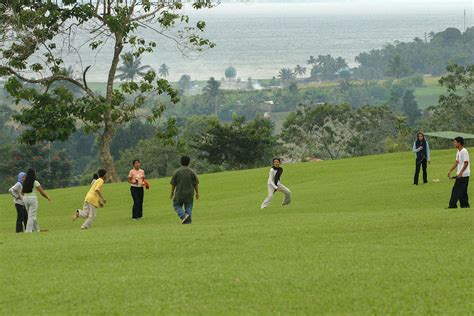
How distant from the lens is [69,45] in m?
42.8

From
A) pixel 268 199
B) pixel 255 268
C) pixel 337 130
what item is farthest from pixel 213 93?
pixel 255 268

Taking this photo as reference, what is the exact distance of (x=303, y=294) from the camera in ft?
40.1

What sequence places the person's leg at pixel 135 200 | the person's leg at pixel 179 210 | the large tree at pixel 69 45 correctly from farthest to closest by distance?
the large tree at pixel 69 45 < the person's leg at pixel 135 200 < the person's leg at pixel 179 210

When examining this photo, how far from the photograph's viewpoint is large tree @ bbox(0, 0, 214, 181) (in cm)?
4206

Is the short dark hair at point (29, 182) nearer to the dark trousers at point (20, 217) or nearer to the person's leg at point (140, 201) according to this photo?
the dark trousers at point (20, 217)

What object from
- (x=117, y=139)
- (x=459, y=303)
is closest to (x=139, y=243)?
(x=459, y=303)

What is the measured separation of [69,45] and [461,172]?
82.5 feet

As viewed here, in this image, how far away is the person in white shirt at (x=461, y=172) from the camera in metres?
21.7

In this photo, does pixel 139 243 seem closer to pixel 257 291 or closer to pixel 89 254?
pixel 89 254

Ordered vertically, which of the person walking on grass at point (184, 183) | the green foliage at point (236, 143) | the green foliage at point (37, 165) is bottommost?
the green foliage at point (37, 165)

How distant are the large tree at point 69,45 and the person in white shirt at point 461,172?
2148cm

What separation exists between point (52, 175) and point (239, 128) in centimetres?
2014

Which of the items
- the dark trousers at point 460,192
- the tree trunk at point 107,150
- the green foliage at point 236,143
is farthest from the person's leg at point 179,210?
the green foliage at point 236,143

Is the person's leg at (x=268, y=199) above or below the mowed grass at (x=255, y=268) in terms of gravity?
below
